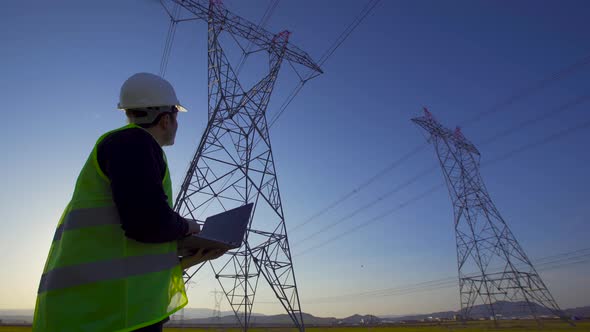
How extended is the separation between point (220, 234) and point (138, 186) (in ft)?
2.94

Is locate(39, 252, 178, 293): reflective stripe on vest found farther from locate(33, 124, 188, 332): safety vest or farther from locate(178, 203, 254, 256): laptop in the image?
locate(178, 203, 254, 256): laptop

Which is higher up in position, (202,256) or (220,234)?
(220,234)

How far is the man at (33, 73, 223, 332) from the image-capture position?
4.47 ft

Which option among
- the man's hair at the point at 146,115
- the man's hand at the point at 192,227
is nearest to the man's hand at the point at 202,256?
the man's hand at the point at 192,227

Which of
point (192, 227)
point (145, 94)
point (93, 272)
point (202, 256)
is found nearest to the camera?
point (93, 272)

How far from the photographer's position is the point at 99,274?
1.39 metres

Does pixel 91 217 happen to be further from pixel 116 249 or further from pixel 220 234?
pixel 220 234

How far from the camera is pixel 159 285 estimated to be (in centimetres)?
150

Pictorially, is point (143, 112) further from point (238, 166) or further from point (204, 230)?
point (238, 166)

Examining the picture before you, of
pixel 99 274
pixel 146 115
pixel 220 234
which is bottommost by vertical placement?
pixel 99 274

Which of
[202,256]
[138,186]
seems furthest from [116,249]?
[202,256]

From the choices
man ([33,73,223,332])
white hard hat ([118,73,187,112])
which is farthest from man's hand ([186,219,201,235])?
white hard hat ([118,73,187,112])

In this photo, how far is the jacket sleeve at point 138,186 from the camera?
139cm

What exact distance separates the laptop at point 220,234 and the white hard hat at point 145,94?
29.0 inches
